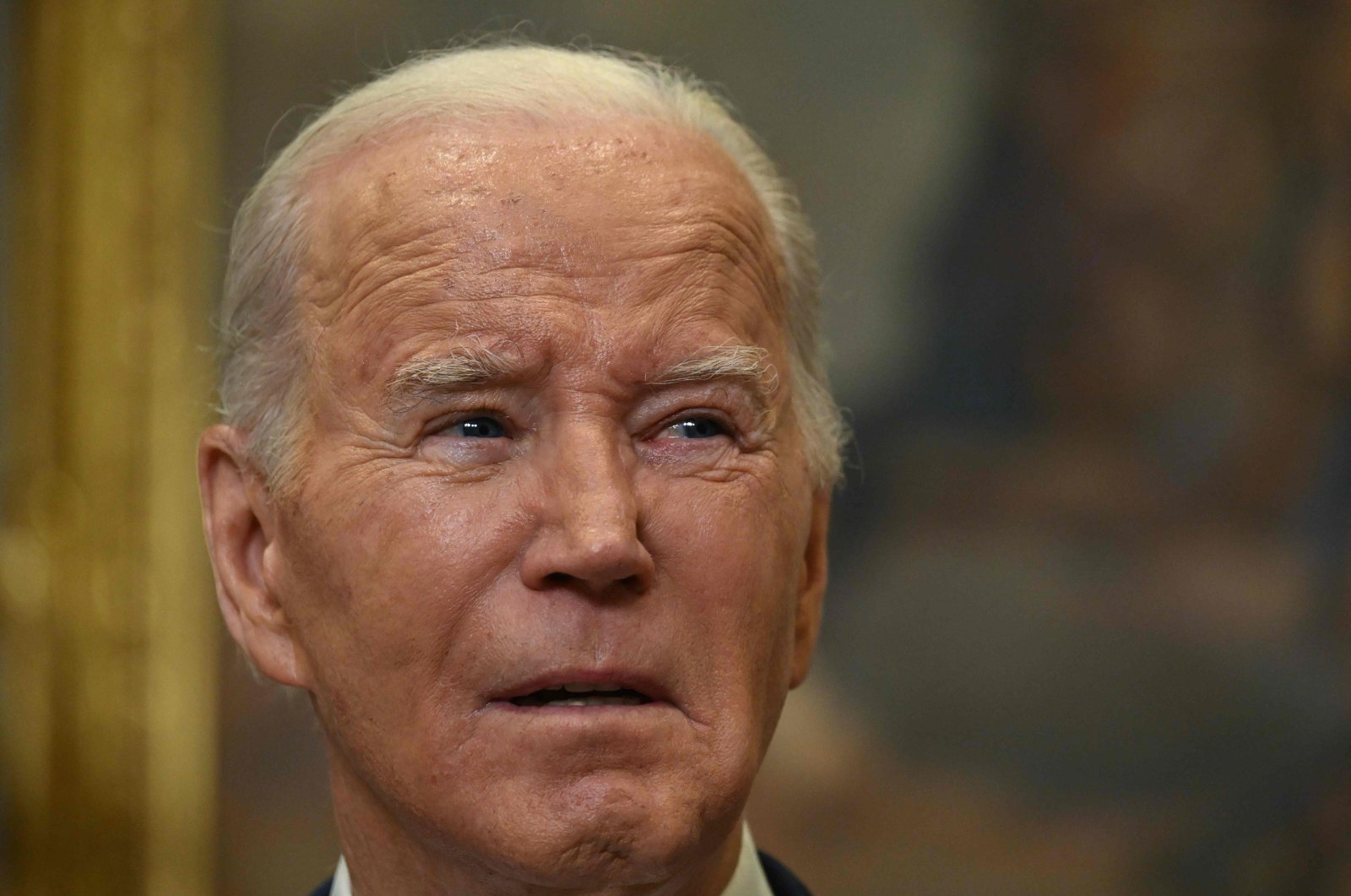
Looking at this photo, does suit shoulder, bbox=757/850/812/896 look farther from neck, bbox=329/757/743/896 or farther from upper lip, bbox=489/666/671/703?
upper lip, bbox=489/666/671/703

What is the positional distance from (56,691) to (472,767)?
3972 millimetres

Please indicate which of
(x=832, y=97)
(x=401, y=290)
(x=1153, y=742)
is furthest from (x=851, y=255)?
(x=401, y=290)

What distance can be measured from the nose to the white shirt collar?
1.94 feet

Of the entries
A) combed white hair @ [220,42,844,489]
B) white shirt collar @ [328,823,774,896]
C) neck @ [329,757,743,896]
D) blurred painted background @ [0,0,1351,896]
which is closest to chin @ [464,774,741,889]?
neck @ [329,757,743,896]

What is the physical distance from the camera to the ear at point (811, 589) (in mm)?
2434

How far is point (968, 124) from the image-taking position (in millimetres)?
5664

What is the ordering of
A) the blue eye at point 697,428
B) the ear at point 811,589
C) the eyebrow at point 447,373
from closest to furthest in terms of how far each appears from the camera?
the eyebrow at point 447,373
the blue eye at point 697,428
the ear at point 811,589

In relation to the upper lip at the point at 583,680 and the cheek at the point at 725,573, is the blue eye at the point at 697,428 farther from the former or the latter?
the upper lip at the point at 583,680

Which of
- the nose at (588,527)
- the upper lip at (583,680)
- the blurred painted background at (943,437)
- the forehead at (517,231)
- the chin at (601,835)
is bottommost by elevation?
the blurred painted background at (943,437)

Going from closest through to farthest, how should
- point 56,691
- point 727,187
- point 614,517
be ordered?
point 614,517, point 727,187, point 56,691

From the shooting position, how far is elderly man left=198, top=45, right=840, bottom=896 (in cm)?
198

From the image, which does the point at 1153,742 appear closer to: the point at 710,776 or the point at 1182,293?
the point at 1182,293

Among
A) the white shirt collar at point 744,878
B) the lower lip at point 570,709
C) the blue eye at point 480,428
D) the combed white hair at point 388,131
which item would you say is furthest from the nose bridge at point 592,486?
the white shirt collar at point 744,878

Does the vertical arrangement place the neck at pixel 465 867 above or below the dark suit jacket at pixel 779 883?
above
